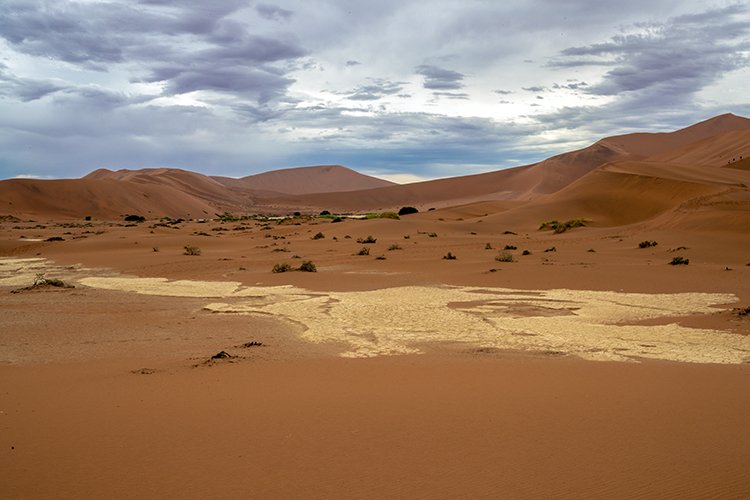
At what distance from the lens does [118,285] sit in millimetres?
15414

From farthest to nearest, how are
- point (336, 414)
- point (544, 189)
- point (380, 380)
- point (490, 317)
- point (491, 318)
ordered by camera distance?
point (544, 189) < point (490, 317) < point (491, 318) < point (380, 380) < point (336, 414)

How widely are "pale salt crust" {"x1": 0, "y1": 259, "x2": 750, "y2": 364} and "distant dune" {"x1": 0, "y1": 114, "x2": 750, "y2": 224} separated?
19372 mm

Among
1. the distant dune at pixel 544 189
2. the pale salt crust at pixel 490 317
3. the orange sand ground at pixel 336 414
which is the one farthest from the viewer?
the distant dune at pixel 544 189

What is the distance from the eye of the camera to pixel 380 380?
640 centimetres

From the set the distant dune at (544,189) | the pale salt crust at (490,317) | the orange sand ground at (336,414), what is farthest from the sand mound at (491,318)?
the distant dune at (544,189)

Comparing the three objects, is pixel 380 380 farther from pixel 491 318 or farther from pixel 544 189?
pixel 544 189

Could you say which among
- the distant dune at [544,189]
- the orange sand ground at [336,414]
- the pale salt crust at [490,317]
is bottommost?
the orange sand ground at [336,414]

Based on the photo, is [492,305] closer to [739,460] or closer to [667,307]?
[667,307]

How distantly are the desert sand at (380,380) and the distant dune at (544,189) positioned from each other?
20228mm

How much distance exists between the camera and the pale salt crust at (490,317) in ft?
26.8

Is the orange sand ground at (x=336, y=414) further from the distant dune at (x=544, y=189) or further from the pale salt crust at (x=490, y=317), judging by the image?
the distant dune at (x=544, y=189)

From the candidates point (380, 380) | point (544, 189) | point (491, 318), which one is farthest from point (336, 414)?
point (544, 189)

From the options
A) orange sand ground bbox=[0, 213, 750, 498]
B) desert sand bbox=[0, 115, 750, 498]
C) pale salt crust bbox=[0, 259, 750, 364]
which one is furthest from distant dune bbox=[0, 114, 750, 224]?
orange sand ground bbox=[0, 213, 750, 498]

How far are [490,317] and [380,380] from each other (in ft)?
14.9
